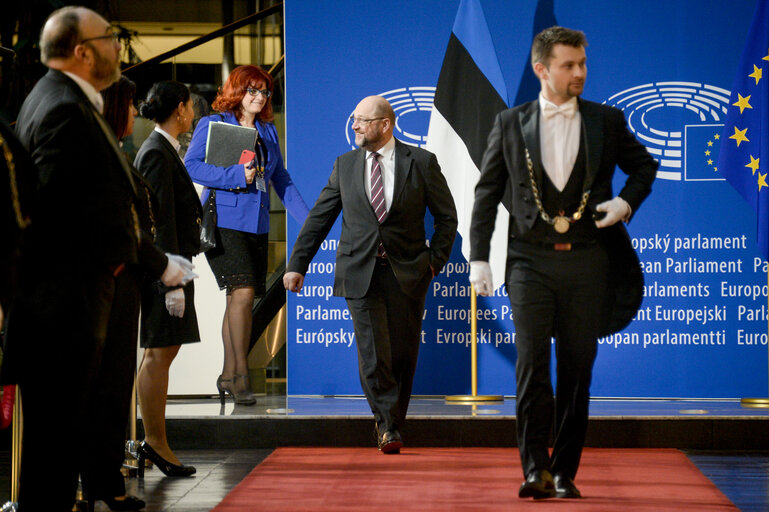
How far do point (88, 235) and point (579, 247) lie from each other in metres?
1.73

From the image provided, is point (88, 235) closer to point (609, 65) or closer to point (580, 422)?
point (580, 422)

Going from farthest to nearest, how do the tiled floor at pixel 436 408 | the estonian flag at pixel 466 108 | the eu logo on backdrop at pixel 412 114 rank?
the eu logo on backdrop at pixel 412 114
the estonian flag at pixel 466 108
the tiled floor at pixel 436 408

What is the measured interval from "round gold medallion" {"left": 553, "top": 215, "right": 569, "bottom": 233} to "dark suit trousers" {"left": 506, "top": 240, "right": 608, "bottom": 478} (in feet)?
0.27

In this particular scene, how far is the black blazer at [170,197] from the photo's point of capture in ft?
13.9

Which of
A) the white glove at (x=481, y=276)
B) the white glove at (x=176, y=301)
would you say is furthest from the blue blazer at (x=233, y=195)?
the white glove at (x=481, y=276)

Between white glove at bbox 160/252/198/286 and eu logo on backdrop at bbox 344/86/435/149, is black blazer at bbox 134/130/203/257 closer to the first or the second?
white glove at bbox 160/252/198/286

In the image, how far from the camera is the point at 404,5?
646 cm

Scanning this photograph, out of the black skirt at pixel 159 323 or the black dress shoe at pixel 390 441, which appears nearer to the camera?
the black skirt at pixel 159 323

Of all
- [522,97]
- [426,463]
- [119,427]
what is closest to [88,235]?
[119,427]

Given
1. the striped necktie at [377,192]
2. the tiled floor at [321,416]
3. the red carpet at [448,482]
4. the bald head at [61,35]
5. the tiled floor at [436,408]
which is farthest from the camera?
the tiled floor at [436,408]

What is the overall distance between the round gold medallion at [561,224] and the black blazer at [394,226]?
142 cm

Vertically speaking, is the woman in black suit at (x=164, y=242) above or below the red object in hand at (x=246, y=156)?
below

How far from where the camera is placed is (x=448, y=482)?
4270 mm

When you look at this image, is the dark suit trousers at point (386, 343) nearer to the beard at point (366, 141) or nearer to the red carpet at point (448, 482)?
the red carpet at point (448, 482)
